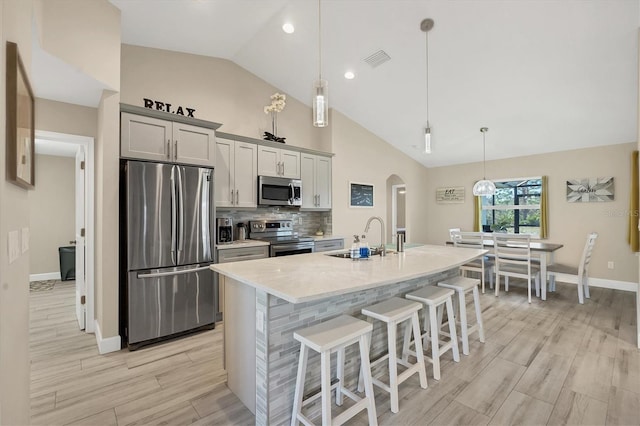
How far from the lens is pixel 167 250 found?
2.89 m

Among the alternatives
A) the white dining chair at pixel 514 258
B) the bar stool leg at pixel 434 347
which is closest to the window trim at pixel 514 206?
the white dining chair at pixel 514 258

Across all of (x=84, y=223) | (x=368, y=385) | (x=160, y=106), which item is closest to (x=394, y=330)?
(x=368, y=385)

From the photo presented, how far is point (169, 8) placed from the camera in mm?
2857

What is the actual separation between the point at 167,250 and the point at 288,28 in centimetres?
288

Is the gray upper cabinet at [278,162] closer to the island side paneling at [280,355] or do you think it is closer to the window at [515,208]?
the island side paneling at [280,355]

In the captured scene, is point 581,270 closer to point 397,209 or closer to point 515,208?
point 515,208

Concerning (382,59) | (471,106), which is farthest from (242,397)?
(471,106)

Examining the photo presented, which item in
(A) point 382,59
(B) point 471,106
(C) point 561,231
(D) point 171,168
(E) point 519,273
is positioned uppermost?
(A) point 382,59

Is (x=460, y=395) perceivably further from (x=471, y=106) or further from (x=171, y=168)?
(x=471, y=106)

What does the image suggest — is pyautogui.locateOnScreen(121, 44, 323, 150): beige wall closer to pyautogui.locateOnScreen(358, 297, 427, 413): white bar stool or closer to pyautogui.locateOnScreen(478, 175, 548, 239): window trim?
pyautogui.locateOnScreen(358, 297, 427, 413): white bar stool

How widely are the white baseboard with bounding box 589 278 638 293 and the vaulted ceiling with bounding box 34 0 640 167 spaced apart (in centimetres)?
231

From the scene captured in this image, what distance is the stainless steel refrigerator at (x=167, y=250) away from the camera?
2.71 meters

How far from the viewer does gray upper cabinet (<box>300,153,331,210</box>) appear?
4.65m

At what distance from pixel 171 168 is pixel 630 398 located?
165 inches
